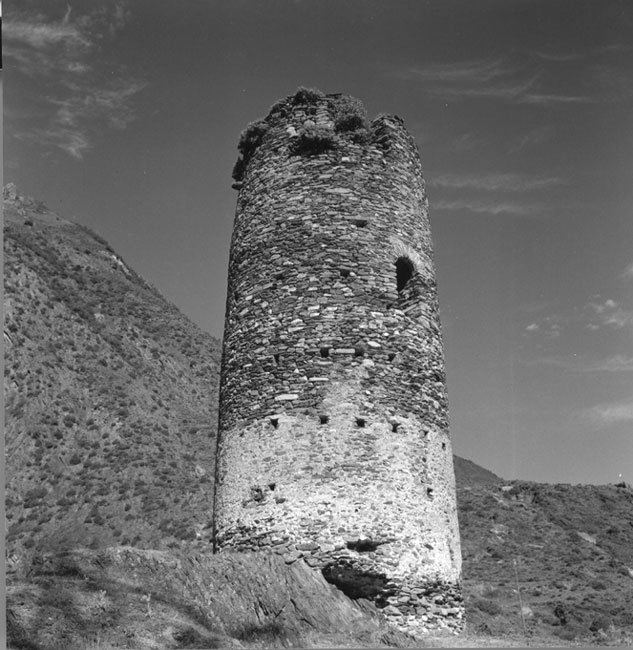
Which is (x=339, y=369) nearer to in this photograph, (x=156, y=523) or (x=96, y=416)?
(x=156, y=523)

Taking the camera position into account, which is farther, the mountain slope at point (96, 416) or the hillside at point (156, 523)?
the mountain slope at point (96, 416)

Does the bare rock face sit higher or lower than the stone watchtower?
lower

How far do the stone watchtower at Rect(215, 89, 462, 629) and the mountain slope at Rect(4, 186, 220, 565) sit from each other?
12.2 meters

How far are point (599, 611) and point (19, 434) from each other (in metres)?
19.0

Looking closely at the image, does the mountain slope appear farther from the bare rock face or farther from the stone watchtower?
the bare rock face

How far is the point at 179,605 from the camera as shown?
8.26m

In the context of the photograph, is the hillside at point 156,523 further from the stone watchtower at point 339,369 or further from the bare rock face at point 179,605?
the stone watchtower at point 339,369

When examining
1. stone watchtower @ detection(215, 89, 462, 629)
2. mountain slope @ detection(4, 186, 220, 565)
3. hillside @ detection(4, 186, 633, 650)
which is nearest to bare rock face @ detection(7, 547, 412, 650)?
hillside @ detection(4, 186, 633, 650)

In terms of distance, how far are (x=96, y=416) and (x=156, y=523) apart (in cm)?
716

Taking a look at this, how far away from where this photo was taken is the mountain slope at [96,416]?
24375mm

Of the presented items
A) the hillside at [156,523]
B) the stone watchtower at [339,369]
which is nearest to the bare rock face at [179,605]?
the hillside at [156,523]

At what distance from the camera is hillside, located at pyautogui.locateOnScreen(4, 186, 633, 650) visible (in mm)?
→ 8062

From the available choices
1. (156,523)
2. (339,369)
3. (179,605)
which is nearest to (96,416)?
(156,523)

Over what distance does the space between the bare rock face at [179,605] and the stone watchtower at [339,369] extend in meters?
0.58
